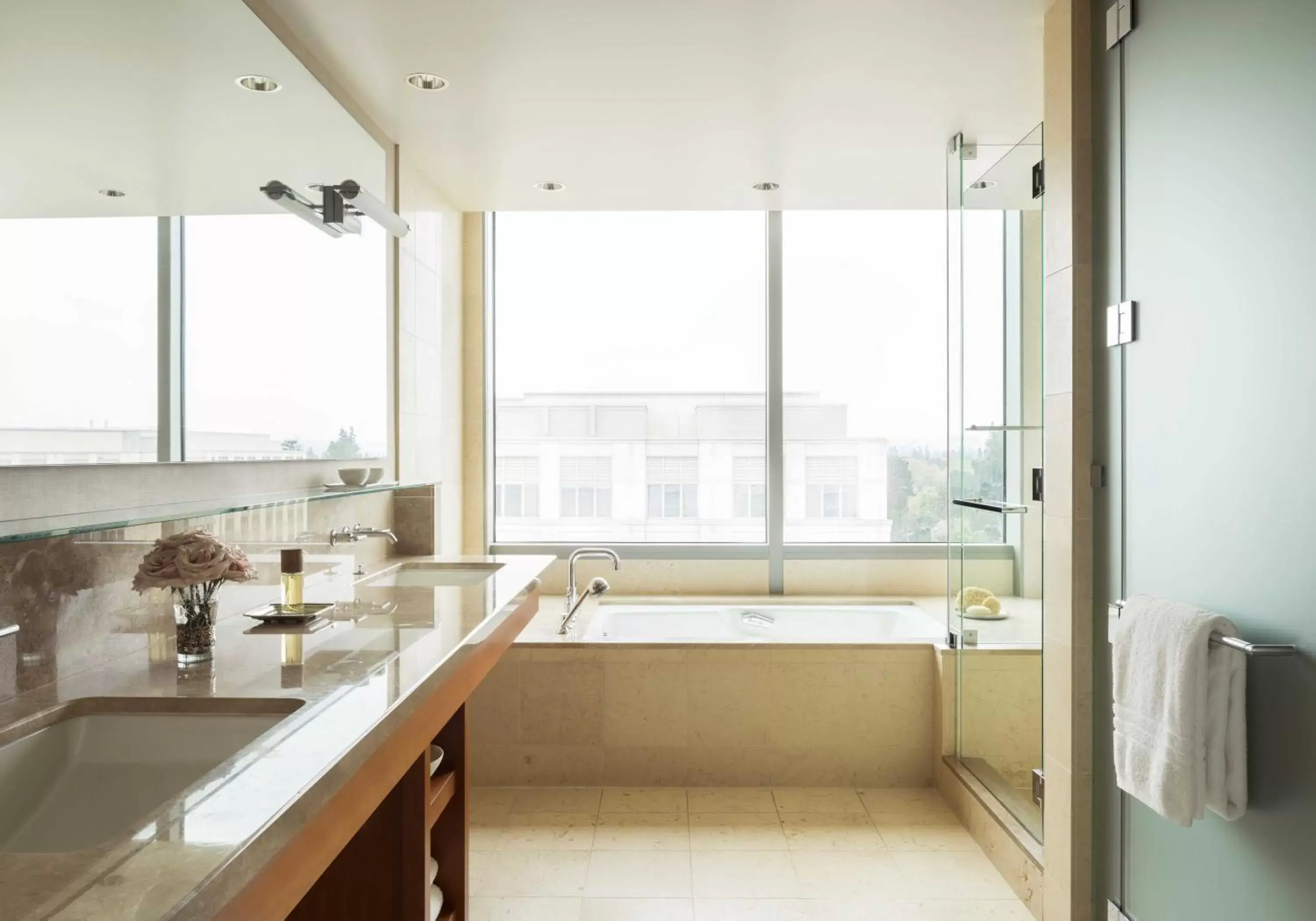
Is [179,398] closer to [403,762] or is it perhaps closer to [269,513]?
[269,513]

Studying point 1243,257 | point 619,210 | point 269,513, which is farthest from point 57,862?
point 619,210

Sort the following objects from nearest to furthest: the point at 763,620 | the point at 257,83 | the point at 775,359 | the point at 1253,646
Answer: the point at 1253,646, the point at 257,83, the point at 763,620, the point at 775,359

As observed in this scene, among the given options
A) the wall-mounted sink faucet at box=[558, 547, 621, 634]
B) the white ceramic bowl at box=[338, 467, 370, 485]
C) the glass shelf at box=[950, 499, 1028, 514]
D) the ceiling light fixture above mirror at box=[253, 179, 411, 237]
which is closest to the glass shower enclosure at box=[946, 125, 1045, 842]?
the glass shelf at box=[950, 499, 1028, 514]

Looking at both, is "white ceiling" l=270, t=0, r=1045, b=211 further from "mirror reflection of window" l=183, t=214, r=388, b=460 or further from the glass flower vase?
the glass flower vase

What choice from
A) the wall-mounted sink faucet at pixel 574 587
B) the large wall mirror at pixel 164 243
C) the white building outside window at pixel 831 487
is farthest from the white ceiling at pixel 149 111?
the white building outside window at pixel 831 487

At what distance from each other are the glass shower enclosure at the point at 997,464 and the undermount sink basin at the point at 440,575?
1.59 metres

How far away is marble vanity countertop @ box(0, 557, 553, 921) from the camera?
0.70 metres

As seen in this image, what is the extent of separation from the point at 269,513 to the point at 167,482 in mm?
501

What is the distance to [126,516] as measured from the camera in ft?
4.68

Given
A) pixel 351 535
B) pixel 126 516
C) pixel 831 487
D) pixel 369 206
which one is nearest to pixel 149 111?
pixel 369 206

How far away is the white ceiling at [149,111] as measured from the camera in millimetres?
1325

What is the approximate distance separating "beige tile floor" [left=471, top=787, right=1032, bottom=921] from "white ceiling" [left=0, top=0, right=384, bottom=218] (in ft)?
6.50

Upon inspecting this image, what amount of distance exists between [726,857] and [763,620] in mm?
1397

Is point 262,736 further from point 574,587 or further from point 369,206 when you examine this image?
point 574,587
